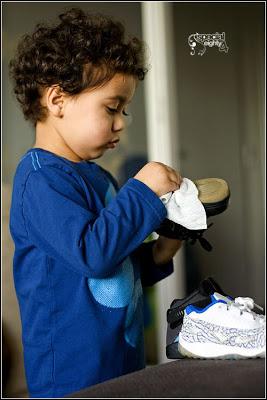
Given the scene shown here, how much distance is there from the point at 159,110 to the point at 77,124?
40.1 inches

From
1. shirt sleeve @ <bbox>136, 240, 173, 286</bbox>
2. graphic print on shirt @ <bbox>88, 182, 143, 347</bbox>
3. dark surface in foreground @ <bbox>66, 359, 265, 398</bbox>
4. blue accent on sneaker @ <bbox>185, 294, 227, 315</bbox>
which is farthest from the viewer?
shirt sleeve @ <bbox>136, 240, 173, 286</bbox>

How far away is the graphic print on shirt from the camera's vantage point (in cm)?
76

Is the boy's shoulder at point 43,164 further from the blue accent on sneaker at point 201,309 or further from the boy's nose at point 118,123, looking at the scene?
the blue accent on sneaker at point 201,309

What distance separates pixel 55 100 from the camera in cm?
84

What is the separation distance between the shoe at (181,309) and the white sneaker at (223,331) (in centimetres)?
1

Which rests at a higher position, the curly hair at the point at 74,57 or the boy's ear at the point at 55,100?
the curly hair at the point at 74,57

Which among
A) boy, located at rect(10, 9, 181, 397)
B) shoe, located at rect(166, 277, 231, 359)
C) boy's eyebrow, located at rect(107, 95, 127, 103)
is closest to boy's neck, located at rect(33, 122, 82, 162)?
boy, located at rect(10, 9, 181, 397)

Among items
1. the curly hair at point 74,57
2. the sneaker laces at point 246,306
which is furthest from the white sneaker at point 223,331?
the curly hair at point 74,57

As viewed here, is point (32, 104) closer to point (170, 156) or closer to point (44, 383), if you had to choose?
point (44, 383)

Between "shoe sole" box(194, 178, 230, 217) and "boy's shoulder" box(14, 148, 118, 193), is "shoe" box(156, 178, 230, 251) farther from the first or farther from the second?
"boy's shoulder" box(14, 148, 118, 193)

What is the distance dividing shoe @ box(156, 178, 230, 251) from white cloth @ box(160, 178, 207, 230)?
10 millimetres

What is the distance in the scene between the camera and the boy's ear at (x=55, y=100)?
83 cm

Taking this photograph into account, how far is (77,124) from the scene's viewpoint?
0.82m

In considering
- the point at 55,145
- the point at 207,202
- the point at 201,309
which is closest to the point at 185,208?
the point at 207,202
